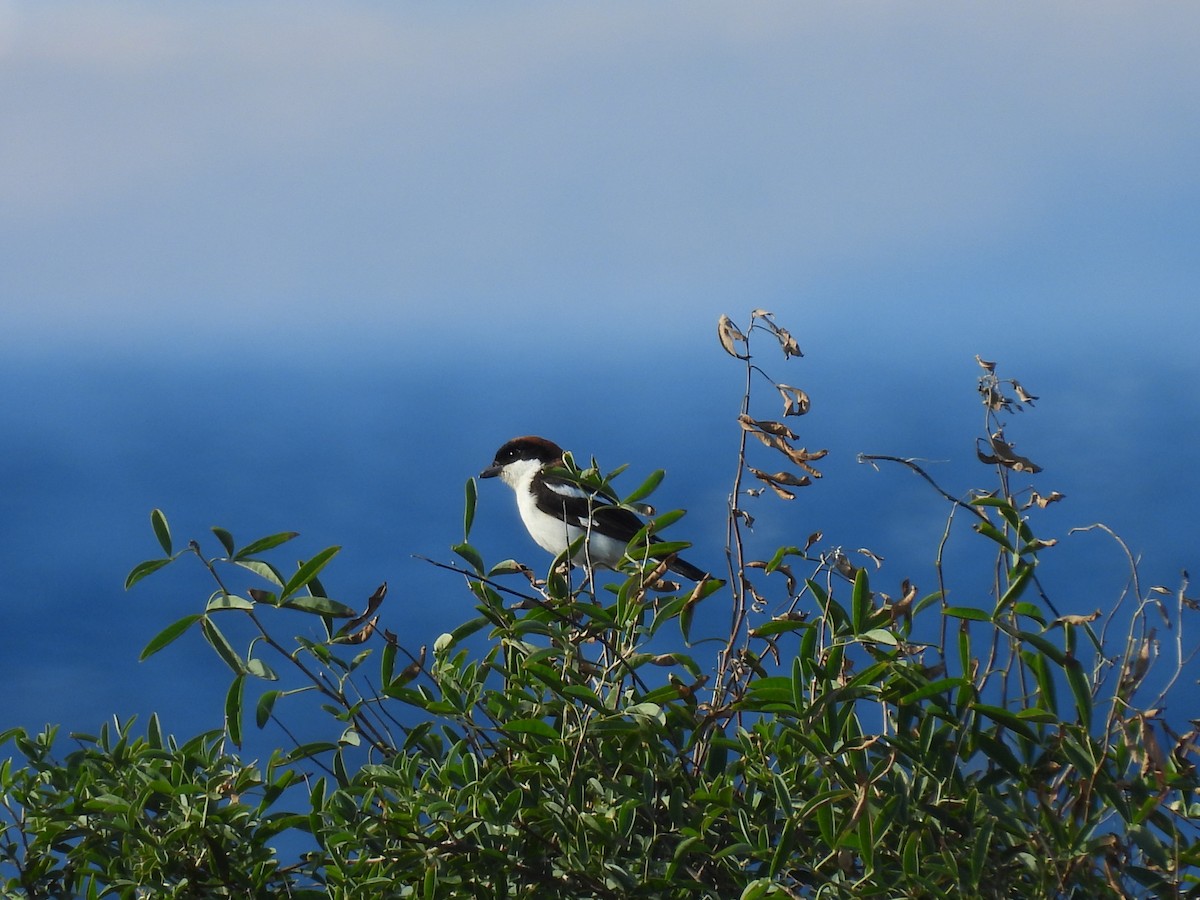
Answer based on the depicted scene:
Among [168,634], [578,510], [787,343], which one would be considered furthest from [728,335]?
[578,510]

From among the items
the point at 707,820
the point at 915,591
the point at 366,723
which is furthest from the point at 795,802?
the point at 366,723

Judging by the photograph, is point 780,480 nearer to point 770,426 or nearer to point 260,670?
point 770,426

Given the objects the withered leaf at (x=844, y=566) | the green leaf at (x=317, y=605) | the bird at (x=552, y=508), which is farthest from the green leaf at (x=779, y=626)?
the bird at (x=552, y=508)

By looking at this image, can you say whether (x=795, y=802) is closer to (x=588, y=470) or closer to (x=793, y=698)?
(x=793, y=698)

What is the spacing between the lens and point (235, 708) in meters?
2.96

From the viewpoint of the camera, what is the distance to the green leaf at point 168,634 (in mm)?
2828

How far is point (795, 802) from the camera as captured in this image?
2881 millimetres

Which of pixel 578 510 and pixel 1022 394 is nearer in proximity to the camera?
pixel 1022 394

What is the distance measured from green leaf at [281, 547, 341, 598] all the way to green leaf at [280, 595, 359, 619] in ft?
0.08

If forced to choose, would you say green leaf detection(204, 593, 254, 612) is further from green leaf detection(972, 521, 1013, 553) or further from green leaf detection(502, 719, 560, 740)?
green leaf detection(972, 521, 1013, 553)

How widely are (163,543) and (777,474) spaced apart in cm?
143

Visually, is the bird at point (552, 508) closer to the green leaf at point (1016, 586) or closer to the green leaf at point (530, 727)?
the green leaf at point (530, 727)

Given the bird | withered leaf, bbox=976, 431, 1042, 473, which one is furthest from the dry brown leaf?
the bird

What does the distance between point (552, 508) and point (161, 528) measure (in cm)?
413
